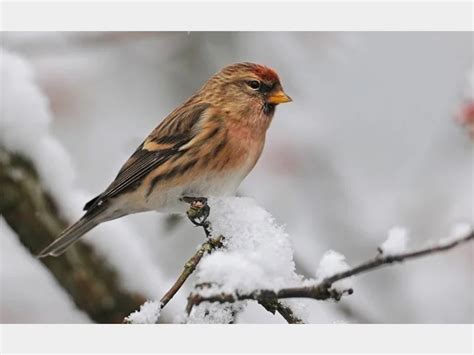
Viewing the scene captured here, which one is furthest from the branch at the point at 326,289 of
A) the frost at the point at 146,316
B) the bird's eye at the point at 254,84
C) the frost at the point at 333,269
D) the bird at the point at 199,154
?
the bird's eye at the point at 254,84

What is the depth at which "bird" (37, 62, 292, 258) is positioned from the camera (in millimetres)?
2047

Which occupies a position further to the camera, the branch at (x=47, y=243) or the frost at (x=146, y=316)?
the branch at (x=47, y=243)

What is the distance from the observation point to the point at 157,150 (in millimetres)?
2146

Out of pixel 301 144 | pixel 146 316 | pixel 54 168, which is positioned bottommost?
pixel 146 316

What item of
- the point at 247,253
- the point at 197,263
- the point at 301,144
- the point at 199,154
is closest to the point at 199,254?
the point at 197,263

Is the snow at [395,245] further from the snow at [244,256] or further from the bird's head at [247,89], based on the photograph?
the bird's head at [247,89]

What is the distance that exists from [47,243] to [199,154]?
47 centimetres

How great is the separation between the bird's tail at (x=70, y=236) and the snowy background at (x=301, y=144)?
7 cm

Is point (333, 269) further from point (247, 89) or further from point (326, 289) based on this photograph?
point (247, 89)

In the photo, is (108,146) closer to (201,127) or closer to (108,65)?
(108,65)

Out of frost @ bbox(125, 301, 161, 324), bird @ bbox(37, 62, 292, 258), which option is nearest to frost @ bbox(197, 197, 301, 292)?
frost @ bbox(125, 301, 161, 324)

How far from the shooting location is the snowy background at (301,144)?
85.7 inches

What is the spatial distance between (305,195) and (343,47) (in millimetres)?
647
